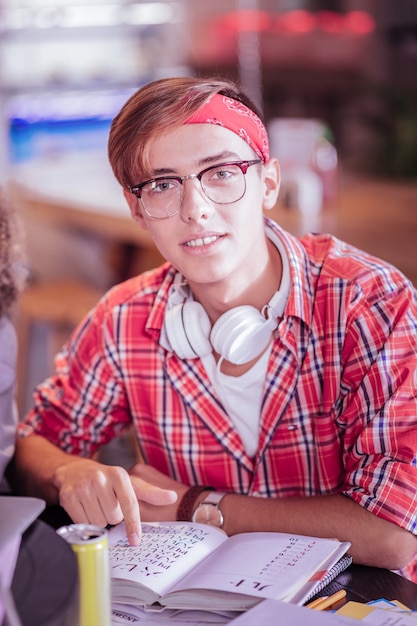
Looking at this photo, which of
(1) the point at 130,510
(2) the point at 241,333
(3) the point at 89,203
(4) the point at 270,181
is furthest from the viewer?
(3) the point at 89,203

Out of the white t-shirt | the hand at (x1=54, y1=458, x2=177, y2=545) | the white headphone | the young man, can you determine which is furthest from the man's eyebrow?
the hand at (x1=54, y1=458, x2=177, y2=545)

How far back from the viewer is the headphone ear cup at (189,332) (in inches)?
60.9

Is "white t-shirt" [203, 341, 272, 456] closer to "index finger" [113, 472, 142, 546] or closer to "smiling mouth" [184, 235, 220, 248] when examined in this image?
"smiling mouth" [184, 235, 220, 248]

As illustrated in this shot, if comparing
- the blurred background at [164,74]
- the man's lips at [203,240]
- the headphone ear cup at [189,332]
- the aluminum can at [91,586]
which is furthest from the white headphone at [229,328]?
the blurred background at [164,74]

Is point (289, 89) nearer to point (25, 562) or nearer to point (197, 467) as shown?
point (197, 467)

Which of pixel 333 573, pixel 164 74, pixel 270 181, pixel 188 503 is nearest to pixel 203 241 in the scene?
pixel 270 181

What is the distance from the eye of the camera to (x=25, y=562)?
101 cm

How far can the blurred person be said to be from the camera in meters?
1.59

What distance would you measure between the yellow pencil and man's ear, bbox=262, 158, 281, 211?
71 cm

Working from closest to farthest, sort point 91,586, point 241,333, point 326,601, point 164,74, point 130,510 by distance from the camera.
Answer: point 91,586, point 326,601, point 130,510, point 241,333, point 164,74

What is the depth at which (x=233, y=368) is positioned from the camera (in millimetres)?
1558

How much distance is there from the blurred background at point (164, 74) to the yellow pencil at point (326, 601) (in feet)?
6.31

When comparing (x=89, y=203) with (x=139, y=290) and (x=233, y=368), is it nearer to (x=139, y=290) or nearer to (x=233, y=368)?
(x=139, y=290)

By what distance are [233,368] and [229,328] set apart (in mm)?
111
